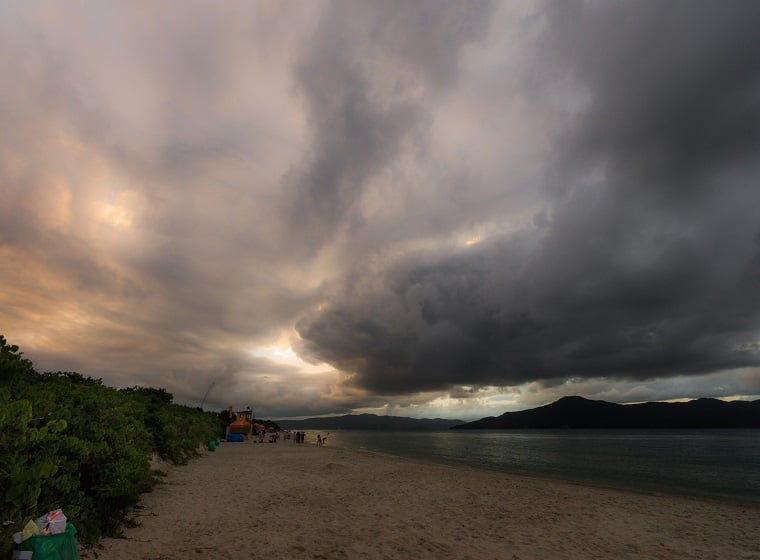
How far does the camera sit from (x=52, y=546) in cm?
623

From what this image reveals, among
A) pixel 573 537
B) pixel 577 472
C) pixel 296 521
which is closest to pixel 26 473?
pixel 296 521

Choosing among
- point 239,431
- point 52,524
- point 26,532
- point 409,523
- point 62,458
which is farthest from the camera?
point 239,431

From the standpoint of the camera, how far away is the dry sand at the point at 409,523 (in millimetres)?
10211

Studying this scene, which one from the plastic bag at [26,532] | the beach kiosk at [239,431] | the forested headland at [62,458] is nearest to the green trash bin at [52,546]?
the plastic bag at [26,532]

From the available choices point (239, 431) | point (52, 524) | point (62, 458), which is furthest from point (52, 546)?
point (239, 431)

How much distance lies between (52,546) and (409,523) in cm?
1036

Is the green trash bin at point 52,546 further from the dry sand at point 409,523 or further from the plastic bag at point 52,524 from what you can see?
the dry sand at point 409,523

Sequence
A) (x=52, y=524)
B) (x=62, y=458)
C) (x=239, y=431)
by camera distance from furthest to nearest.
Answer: (x=239, y=431), (x=62, y=458), (x=52, y=524)

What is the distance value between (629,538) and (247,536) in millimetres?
12859

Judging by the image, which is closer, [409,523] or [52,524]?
[52,524]

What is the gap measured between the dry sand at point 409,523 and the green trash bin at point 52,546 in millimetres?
2398

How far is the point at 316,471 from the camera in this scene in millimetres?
25141

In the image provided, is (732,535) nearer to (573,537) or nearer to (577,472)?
(573,537)

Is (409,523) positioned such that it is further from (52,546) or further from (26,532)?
(26,532)
